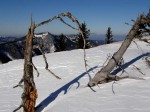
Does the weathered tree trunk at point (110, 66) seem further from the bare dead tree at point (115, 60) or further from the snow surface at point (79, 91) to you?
the snow surface at point (79, 91)

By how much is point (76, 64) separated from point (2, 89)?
179 inches

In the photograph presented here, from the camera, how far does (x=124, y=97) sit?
8492mm

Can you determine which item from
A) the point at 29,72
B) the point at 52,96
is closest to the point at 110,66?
the point at 52,96

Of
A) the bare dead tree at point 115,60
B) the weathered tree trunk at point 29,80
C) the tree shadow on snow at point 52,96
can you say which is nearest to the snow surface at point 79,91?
the tree shadow on snow at point 52,96

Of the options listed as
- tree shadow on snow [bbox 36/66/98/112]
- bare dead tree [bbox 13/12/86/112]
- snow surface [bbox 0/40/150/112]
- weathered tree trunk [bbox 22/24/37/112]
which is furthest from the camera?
tree shadow on snow [bbox 36/66/98/112]

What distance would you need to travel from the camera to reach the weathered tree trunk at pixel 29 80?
24.4 feet

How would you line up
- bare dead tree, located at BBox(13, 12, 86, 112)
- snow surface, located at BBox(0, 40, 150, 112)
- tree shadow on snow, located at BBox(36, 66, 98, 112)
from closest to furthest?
1. bare dead tree, located at BBox(13, 12, 86, 112)
2. snow surface, located at BBox(0, 40, 150, 112)
3. tree shadow on snow, located at BBox(36, 66, 98, 112)

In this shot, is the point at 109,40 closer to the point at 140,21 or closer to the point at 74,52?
the point at 74,52

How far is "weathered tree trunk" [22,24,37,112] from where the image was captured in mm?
7438

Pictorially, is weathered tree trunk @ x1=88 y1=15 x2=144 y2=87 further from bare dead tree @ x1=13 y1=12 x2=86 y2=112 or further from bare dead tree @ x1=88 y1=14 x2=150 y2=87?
bare dead tree @ x1=13 y1=12 x2=86 y2=112

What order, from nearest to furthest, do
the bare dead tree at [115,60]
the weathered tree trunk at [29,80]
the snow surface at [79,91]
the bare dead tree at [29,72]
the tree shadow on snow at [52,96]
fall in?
the bare dead tree at [29,72] → the weathered tree trunk at [29,80] → the snow surface at [79,91] → the tree shadow on snow at [52,96] → the bare dead tree at [115,60]

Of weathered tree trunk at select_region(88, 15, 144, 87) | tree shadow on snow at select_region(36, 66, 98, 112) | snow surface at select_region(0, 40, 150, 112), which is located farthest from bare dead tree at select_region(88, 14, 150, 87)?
tree shadow on snow at select_region(36, 66, 98, 112)

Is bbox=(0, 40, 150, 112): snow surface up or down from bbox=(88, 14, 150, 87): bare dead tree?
down

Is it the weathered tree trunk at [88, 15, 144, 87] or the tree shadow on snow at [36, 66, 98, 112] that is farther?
the weathered tree trunk at [88, 15, 144, 87]
